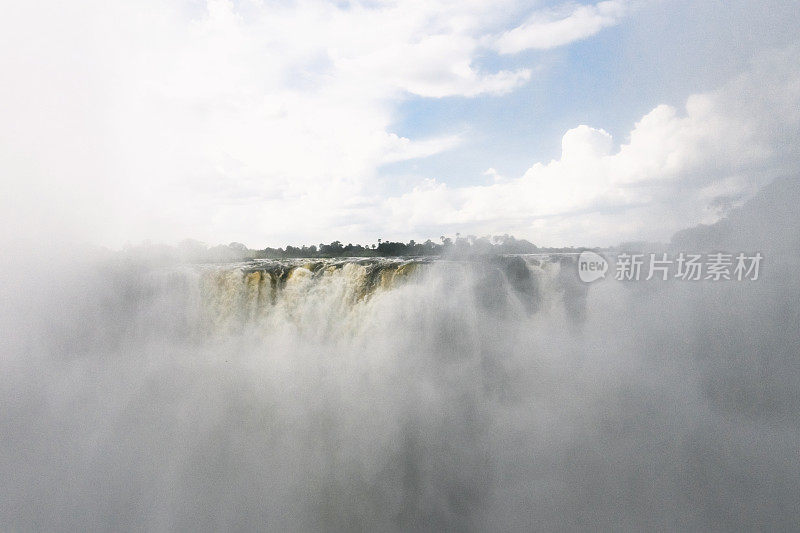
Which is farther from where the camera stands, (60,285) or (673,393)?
(60,285)

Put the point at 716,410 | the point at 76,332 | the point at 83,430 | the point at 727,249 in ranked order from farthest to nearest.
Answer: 1. the point at 76,332
2. the point at 83,430
3. the point at 716,410
4. the point at 727,249

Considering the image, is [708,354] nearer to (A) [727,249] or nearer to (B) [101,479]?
(A) [727,249]

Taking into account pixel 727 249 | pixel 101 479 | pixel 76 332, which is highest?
pixel 727 249

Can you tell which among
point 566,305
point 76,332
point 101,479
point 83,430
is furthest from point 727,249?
point 76,332

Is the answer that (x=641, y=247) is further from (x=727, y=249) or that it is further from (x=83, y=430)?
(x=83, y=430)

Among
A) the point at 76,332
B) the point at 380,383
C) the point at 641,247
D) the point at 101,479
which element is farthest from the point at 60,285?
the point at 641,247

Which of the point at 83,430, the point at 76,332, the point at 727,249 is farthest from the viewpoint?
the point at 76,332

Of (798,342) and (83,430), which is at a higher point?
(798,342)
